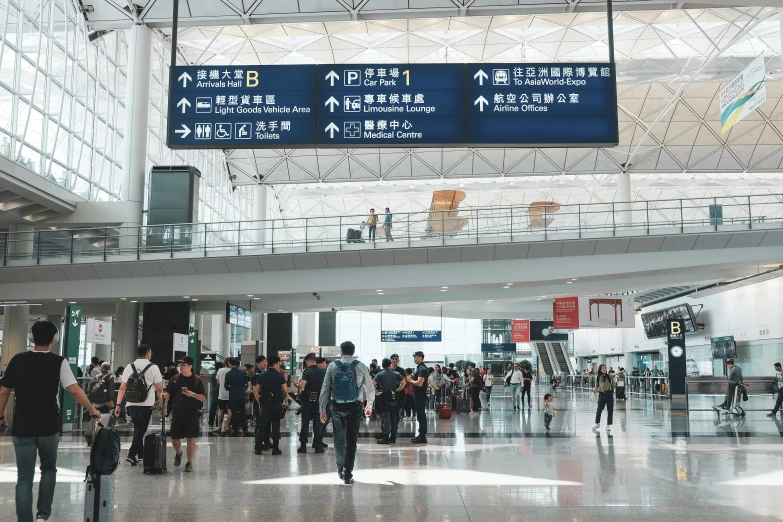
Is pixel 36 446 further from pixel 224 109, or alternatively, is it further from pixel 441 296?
pixel 441 296

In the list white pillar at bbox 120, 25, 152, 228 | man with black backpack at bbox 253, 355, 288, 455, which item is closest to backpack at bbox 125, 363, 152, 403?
man with black backpack at bbox 253, 355, 288, 455

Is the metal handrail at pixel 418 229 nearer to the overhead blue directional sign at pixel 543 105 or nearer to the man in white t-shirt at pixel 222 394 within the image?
the man in white t-shirt at pixel 222 394

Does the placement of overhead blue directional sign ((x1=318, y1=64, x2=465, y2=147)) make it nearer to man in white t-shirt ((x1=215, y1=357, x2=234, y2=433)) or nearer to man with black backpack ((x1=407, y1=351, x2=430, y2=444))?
man with black backpack ((x1=407, y1=351, x2=430, y2=444))

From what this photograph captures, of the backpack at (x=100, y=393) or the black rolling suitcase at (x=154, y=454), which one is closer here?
the black rolling suitcase at (x=154, y=454)

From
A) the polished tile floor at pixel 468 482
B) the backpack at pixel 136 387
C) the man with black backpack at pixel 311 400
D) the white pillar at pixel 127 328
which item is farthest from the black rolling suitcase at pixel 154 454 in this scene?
the white pillar at pixel 127 328

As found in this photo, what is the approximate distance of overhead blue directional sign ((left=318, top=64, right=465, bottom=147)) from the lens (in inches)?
548

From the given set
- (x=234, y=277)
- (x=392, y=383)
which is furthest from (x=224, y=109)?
(x=234, y=277)

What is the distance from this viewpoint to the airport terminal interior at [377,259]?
9.16 m

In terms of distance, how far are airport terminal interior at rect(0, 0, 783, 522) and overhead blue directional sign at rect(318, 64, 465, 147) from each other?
4cm

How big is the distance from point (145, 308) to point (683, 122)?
113ft

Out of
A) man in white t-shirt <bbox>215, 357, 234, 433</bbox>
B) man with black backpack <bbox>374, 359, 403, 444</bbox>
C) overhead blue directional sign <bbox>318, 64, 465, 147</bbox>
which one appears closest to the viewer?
overhead blue directional sign <bbox>318, 64, 465, 147</bbox>

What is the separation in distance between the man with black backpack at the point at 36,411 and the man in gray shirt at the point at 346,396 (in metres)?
3.97

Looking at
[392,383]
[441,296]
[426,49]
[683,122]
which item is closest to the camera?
[392,383]

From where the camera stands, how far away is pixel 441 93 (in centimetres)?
1410
